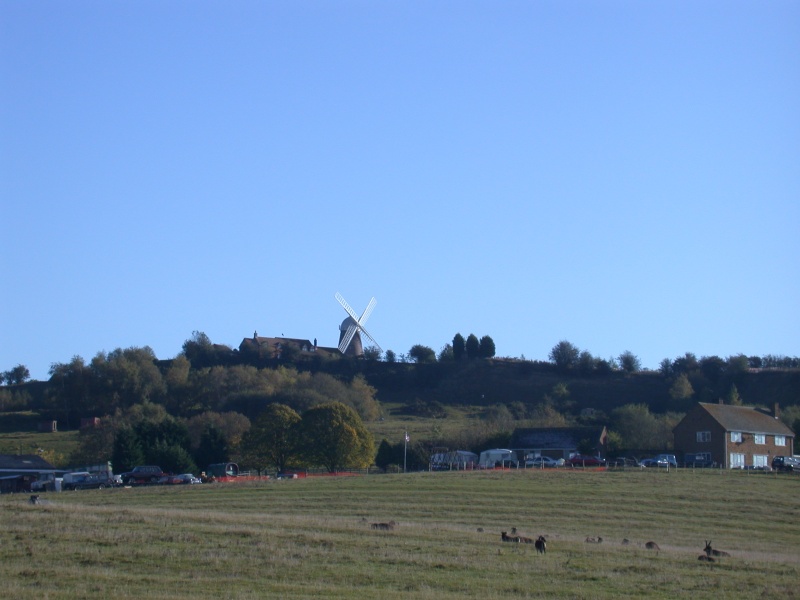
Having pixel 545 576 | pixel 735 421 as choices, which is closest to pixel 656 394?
pixel 735 421

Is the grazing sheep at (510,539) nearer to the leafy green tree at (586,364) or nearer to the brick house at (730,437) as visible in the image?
the brick house at (730,437)

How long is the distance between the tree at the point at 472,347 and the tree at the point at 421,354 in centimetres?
632

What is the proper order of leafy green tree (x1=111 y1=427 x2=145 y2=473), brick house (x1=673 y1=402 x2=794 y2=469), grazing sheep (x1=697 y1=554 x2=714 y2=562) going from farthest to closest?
brick house (x1=673 y1=402 x2=794 y2=469) < leafy green tree (x1=111 y1=427 x2=145 y2=473) < grazing sheep (x1=697 y1=554 x2=714 y2=562)

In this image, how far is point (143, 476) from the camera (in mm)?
73250

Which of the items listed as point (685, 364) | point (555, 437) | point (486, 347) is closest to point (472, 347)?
point (486, 347)

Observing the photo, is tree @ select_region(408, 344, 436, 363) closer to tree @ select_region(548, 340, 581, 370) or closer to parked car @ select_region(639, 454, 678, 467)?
tree @ select_region(548, 340, 581, 370)

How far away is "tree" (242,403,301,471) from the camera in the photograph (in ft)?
285

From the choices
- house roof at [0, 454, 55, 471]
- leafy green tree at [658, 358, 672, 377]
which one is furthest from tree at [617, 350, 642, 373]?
house roof at [0, 454, 55, 471]

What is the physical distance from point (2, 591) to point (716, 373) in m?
141

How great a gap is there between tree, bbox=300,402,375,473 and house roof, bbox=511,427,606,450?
59.0ft

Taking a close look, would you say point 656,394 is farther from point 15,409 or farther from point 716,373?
point 15,409

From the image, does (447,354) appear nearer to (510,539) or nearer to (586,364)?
(586,364)

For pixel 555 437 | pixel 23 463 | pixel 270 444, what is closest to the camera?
pixel 270 444

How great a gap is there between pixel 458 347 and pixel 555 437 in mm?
77024
